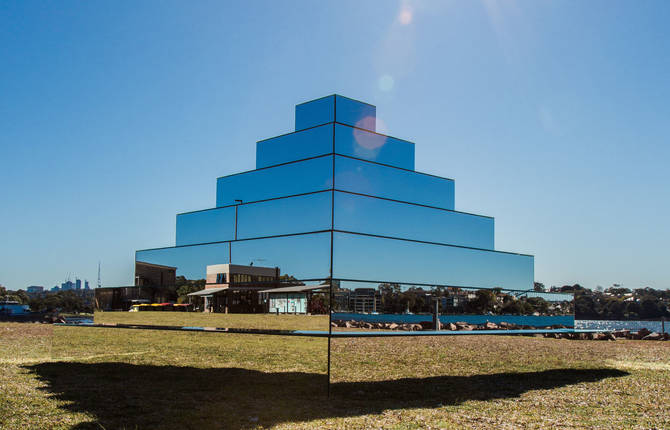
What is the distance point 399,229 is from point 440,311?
7.38ft

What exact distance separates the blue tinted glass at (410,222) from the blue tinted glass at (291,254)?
30.2 inches

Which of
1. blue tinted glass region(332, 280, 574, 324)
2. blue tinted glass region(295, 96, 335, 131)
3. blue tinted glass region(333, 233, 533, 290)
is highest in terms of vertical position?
blue tinted glass region(295, 96, 335, 131)

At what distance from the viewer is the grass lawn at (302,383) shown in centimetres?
865

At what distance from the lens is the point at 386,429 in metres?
7.70

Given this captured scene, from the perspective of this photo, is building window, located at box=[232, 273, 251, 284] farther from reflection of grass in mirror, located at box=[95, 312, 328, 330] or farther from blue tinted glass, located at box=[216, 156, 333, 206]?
blue tinted glass, located at box=[216, 156, 333, 206]

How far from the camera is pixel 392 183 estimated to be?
13.6 m

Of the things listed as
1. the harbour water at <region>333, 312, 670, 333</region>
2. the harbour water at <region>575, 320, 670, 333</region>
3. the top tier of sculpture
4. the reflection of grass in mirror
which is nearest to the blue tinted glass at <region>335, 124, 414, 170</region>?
the top tier of sculpture

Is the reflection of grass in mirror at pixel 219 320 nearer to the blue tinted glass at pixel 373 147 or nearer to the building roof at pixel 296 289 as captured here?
the building roof at pixel 296 289

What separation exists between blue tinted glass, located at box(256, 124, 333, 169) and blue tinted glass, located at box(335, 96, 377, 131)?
1.96 feet

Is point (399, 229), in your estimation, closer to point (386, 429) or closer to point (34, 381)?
point (386, 429)

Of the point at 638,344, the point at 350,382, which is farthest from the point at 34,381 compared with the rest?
the point at 638,344

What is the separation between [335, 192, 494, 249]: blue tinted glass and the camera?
37.2 feet

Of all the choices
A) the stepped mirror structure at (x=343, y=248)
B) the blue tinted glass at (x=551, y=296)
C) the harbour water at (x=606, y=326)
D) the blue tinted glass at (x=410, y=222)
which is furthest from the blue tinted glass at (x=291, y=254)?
the harbour water at (x=606, y=326)

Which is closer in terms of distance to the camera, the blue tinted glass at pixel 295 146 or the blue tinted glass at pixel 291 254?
the blue tinted glass at pixel 291 254
